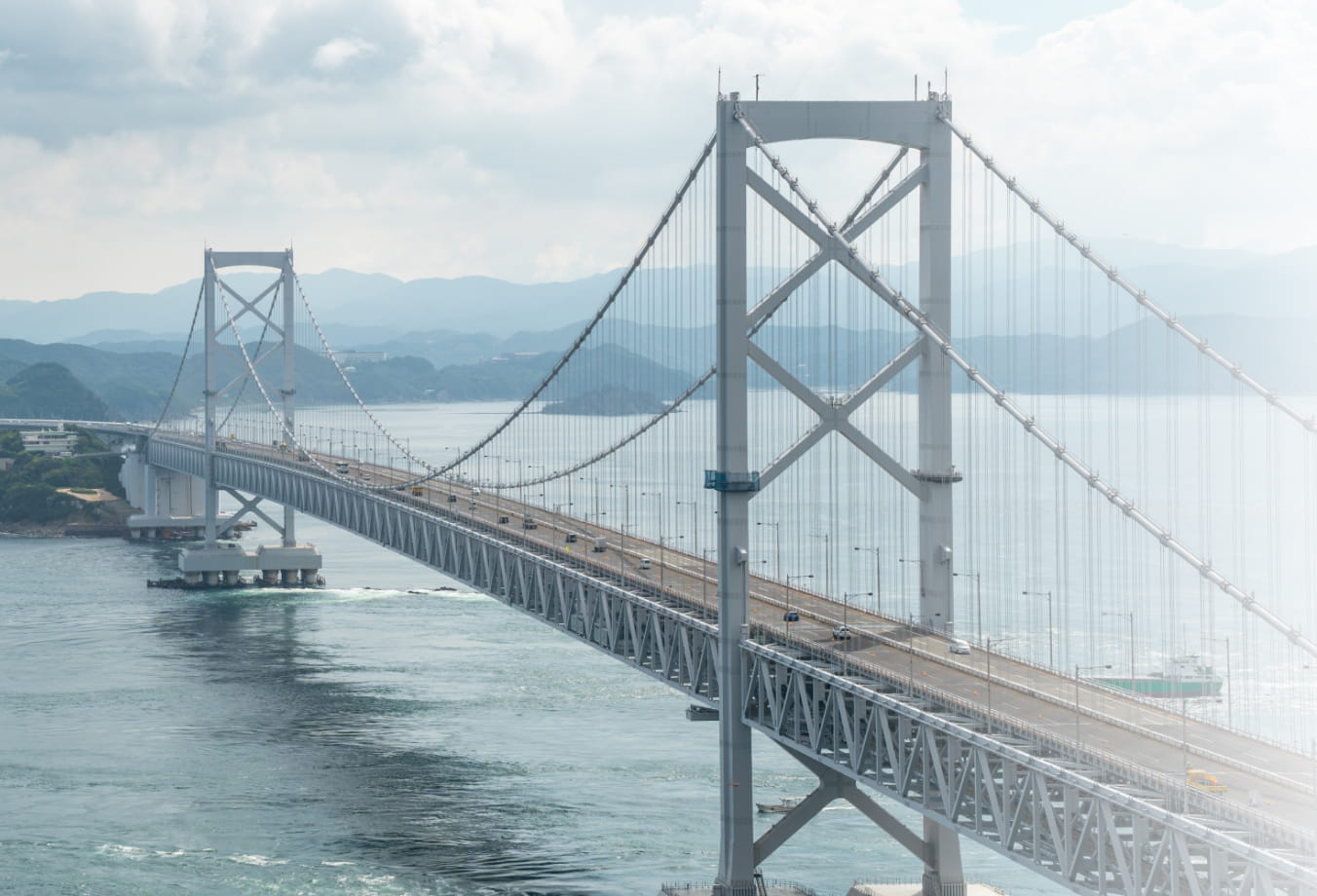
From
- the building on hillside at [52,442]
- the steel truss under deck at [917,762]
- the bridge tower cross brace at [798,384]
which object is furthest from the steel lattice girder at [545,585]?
the building on hillside at [52,442]

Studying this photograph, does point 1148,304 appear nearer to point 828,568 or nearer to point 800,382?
point 800,382

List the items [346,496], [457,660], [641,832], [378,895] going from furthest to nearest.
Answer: [346,496] < [457,660] < [641,832] < [378,895]

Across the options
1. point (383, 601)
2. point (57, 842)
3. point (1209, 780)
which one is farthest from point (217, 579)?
point (1209, 780)

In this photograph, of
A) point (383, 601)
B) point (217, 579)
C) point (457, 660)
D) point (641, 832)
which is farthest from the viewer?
point (217, 579)

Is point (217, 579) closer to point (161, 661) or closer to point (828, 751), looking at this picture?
point (161, 661)

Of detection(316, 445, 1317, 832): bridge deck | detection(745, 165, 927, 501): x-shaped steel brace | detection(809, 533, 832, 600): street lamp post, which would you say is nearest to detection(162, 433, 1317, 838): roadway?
detection(316, 445, 1317, 832): bridge deck

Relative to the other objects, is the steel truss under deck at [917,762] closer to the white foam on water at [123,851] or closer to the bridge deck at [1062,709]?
the bridge deck at [1062,709]

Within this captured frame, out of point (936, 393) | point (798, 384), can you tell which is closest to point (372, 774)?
point (798, 384)

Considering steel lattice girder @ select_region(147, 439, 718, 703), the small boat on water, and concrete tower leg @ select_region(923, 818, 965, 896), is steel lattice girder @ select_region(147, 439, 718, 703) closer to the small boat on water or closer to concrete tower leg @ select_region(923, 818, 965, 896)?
concrete tower leg @ select_region(923, 818, 965, 896)
